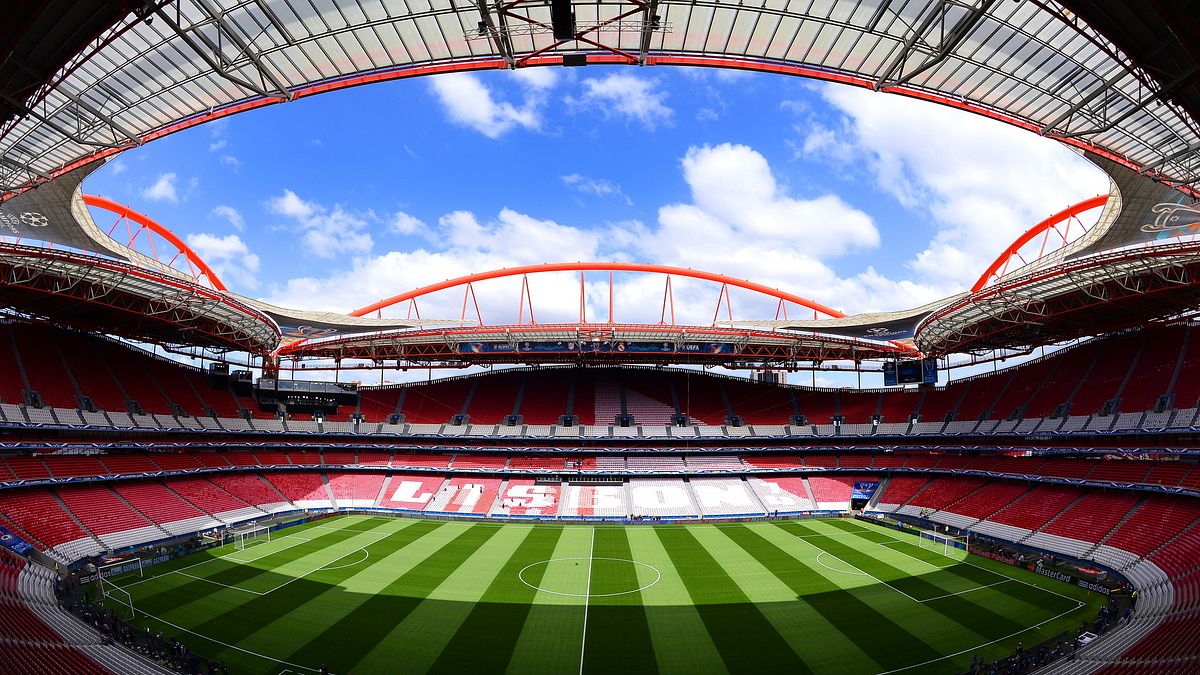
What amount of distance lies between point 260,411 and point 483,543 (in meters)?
28.8

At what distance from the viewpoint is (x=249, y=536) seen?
3750 cm

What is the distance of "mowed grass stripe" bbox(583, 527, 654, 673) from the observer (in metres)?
19.7

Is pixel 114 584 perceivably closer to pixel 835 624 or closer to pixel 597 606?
pixel 597 606

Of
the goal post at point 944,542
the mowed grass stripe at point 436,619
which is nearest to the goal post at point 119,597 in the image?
the mowed grass stripe at point 436,619

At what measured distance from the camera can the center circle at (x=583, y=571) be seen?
27.1m

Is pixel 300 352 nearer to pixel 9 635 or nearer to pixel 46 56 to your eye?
pixel 9 635

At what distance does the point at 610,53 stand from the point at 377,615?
21469mm

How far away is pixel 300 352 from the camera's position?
52938 millimetres

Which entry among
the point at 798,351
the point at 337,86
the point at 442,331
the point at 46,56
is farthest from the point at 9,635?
the point at 798,351

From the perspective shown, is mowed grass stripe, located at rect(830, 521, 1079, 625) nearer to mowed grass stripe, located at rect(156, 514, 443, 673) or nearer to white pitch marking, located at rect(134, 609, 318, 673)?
→ white pitch marking, located at rect(134, 609, 318, 673)

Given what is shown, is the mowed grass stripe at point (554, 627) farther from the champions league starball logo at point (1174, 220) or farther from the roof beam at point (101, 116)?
the champions league starball logo at point (1174, 220)

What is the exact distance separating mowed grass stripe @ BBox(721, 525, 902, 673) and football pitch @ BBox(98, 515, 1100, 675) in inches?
3.5

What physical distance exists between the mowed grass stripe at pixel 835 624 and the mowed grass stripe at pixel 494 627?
396 inches

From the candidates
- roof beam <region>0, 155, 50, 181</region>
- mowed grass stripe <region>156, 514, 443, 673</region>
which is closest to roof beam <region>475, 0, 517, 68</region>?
roof beam <region>0, 155, 50, 181</region>
